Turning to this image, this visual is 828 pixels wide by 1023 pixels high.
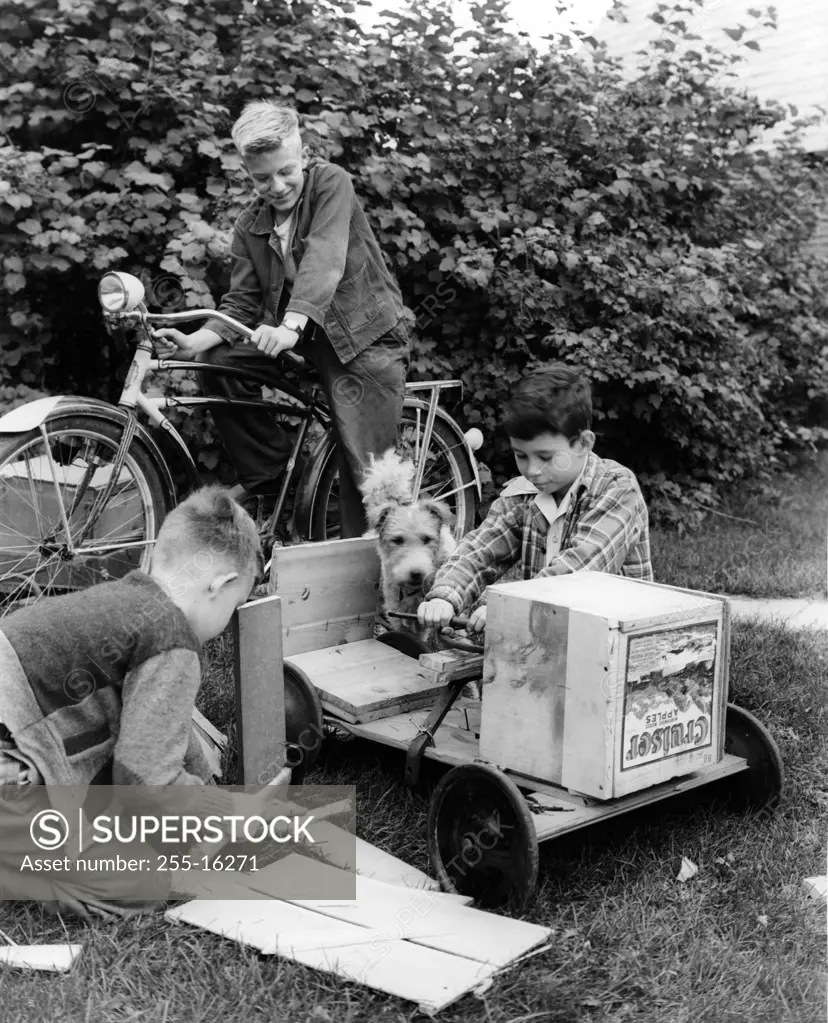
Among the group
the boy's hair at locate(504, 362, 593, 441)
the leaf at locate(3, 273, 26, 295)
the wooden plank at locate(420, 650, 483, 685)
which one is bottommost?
the wooden plank at locate(420, 650, 483, 685)

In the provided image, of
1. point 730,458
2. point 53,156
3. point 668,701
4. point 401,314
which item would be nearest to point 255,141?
point 401,314

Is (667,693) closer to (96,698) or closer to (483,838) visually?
(483,838)

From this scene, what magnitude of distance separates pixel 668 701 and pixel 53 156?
4.18 meters

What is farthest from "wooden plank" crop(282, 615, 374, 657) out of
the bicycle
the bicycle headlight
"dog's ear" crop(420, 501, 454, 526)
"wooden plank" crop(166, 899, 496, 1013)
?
the bicycle headlight

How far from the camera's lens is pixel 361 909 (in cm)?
234

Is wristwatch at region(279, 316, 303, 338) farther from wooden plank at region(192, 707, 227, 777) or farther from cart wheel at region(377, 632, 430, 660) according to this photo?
wooden plank at region(192, 707, 227, 777)

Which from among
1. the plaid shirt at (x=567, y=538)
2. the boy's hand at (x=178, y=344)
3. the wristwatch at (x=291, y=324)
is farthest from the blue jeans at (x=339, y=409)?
the plaid shirt at (x=567, y=538)

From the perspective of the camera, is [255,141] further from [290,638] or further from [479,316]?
[479,316]

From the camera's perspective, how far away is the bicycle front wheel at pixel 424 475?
4.32m

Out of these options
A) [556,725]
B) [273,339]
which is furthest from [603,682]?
[273,339]

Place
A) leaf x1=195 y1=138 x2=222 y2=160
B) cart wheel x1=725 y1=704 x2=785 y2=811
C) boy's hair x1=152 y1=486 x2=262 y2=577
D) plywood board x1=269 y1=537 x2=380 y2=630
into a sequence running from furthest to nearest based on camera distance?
leaf x1=195 y1=138 x2=222 y2=160, plywood board x1=269 y1=537 x2=380 y2=630, cart wheel x1=725 y1=704 x2=785 y2=811, boy's hair x1=152 y1=486 x2=262 y2=577

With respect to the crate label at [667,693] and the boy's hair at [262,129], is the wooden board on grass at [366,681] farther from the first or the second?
the boy's hair at [262,129]

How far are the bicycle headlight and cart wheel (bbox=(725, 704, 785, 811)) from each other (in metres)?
2.31

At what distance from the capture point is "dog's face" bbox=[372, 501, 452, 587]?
352 centimetres
